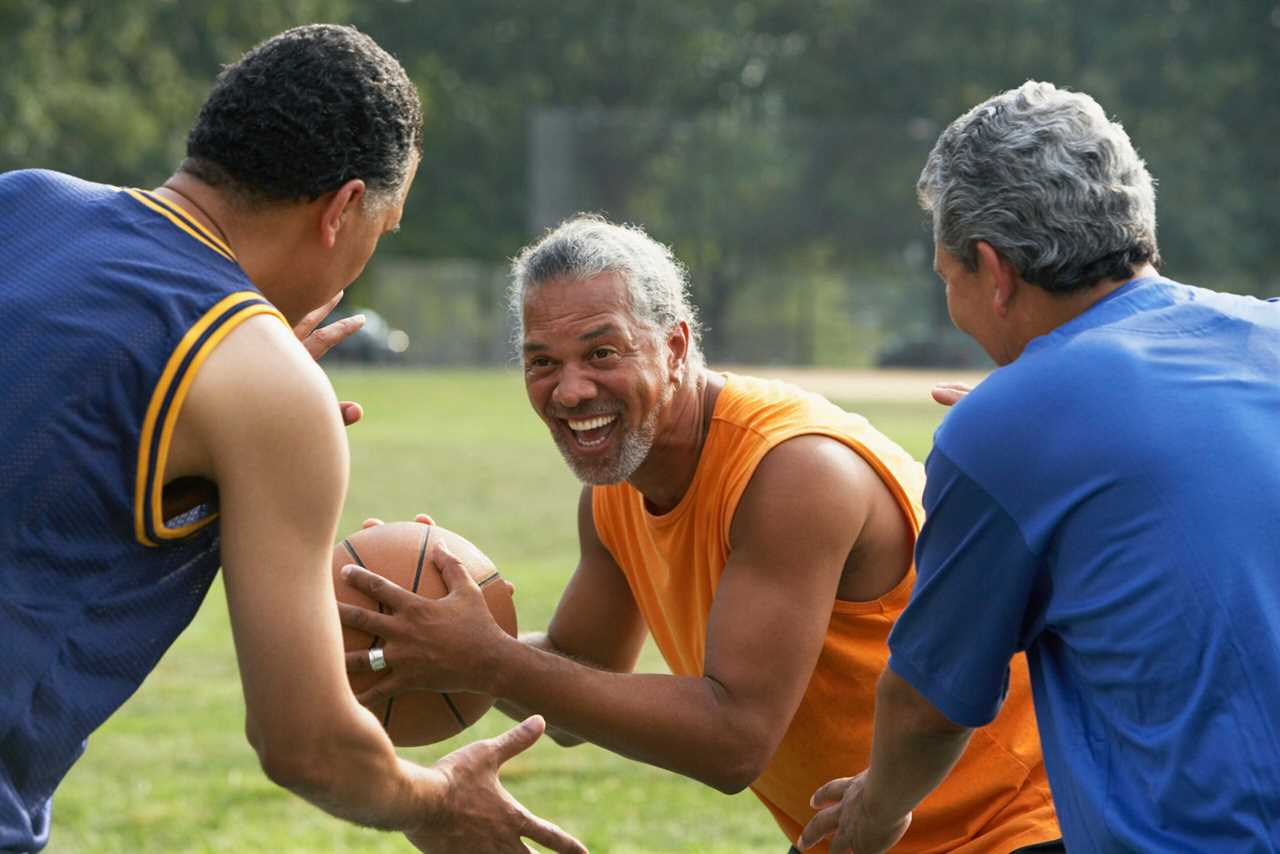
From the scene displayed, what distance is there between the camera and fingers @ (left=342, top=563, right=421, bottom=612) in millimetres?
3688

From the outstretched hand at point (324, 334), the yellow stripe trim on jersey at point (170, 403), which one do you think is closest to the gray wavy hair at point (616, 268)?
the outstretched hand at point (324, 334)

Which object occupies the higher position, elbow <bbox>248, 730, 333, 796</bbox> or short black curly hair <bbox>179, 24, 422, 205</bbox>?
short black curly hair <bbox>179, 24, 422, 205</bbox>

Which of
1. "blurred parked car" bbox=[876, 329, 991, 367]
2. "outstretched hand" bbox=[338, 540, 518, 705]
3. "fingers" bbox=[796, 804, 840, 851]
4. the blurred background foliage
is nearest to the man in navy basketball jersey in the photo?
"outstretched hand" bbox=[338, 540, 518, 705]

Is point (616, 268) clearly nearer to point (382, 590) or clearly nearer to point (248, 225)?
point (382, 590)

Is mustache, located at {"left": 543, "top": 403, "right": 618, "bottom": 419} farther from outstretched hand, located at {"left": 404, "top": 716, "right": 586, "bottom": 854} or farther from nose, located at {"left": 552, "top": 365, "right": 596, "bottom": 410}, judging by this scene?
outstretched hand, located at {"left": 404, "top": 716, "right": 586, "bottom": 854}

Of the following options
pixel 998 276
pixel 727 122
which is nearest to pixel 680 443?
pixel 998 276

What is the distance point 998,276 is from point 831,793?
4.25 ft

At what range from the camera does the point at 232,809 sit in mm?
7152

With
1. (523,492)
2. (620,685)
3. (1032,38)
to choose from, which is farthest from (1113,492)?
(1032,38)

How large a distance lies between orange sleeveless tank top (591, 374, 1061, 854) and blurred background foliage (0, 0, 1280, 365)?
38.4 m

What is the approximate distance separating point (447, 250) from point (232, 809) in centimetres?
5442

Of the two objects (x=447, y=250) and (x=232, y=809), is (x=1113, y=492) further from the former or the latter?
(x=447, y=250)

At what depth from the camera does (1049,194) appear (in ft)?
10.0

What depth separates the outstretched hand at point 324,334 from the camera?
3.86 m
